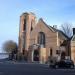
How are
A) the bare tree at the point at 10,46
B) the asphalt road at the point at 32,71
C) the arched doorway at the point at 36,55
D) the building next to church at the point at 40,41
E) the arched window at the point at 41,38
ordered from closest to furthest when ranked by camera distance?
the asphalt road at the point at 32,71
the building next to church at the point at 40,41
the arched doorway at the point at 36,55
the arched window at the point at 41,38
the bare tree at the point at 10,46

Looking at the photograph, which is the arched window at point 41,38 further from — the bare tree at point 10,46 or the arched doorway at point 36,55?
the bare tree at point 10,46

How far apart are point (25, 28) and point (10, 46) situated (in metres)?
23.1

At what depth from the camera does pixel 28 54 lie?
78.4m

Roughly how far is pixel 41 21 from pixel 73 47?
15.5 m

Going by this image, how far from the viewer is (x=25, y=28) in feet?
278

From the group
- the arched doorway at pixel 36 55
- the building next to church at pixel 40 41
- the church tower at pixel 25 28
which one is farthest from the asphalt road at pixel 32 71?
the church tower at pixel 25 28

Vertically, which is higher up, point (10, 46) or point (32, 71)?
point (10, 46)

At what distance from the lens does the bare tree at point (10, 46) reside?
341ft

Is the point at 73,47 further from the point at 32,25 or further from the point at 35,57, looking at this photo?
the point at 32,25

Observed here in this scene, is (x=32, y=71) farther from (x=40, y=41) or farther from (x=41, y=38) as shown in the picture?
(x=41, y=38)

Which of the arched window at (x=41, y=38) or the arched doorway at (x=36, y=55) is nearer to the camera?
the arched doorway at (x=36, y=55)

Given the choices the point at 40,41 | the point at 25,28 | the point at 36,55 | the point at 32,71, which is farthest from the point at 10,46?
the point at 32,71

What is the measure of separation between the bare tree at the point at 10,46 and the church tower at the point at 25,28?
55.7 ft

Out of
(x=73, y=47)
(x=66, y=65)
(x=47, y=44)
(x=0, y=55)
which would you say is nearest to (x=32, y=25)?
(x=47, y=44)
